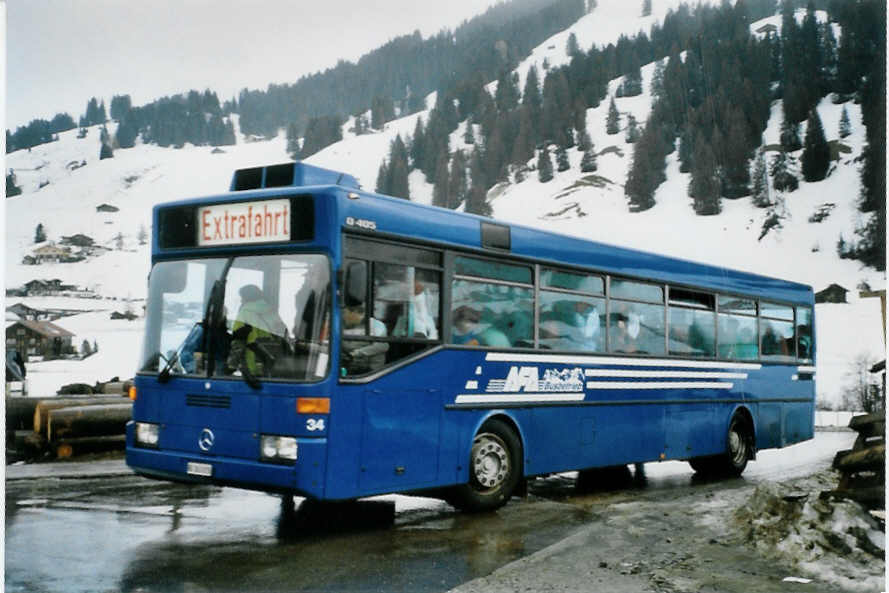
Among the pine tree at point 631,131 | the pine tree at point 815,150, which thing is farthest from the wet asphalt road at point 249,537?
the pine tree at point 631,131

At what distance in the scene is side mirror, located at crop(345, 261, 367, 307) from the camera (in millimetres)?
7004

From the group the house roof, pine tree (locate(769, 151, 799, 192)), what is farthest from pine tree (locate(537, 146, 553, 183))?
the house roof

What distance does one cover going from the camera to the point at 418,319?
7.90 m

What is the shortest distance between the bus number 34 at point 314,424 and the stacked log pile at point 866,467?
411 cm

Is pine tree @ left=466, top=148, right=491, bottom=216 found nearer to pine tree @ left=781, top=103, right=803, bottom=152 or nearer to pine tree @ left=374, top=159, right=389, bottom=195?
pine tree @ left=374, top=159, right=389, bottom=195

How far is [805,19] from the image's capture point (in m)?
13.7

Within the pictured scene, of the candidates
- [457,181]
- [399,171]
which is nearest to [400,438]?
[457,181]

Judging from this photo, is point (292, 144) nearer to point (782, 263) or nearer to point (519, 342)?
point (782, 263)

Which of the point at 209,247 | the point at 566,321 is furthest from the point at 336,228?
the point at 566,321

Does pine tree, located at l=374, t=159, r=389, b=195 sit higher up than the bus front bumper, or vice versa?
pine tree, located at l=374, t=159, r=389, b=195

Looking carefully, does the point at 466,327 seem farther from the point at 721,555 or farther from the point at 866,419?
the point at 866,419

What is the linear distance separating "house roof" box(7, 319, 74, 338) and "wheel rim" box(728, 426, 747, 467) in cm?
1129

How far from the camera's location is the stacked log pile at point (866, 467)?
25.7 feet

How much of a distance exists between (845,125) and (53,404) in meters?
10.9
